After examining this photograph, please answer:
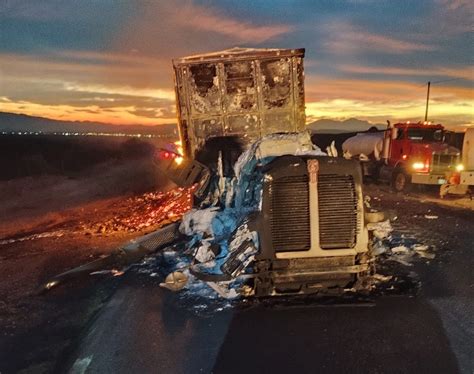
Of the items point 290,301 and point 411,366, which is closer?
point 411,366

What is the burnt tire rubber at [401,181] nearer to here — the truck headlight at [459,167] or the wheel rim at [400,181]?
the wheel rim at [400,181]

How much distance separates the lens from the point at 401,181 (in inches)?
645

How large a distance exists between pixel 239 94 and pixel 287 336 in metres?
6.50

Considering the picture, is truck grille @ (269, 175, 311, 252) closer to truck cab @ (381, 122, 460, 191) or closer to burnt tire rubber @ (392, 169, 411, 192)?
truck cab @ (381, 122, 460, 191)

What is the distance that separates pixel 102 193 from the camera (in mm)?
19094

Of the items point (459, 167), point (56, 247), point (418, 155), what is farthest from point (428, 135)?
point (56, 247)

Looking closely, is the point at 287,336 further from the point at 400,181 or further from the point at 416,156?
the point at 400,181

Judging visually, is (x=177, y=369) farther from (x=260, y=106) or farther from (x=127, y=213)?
(x=127, y=213)

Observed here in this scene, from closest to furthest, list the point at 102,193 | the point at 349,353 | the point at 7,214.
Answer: the point at 349,353 < the point at 7,214 < the point at 102,193

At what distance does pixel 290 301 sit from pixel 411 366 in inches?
71.9

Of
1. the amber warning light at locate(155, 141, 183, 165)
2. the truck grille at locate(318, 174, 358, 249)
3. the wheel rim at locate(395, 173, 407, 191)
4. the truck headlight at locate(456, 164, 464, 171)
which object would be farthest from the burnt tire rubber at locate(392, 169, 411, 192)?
the truck grille at locate(318, 174, 358, 249)

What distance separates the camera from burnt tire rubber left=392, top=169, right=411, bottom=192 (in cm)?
1620

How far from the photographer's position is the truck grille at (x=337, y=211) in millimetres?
5285

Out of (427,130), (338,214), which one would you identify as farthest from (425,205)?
(338,214)
